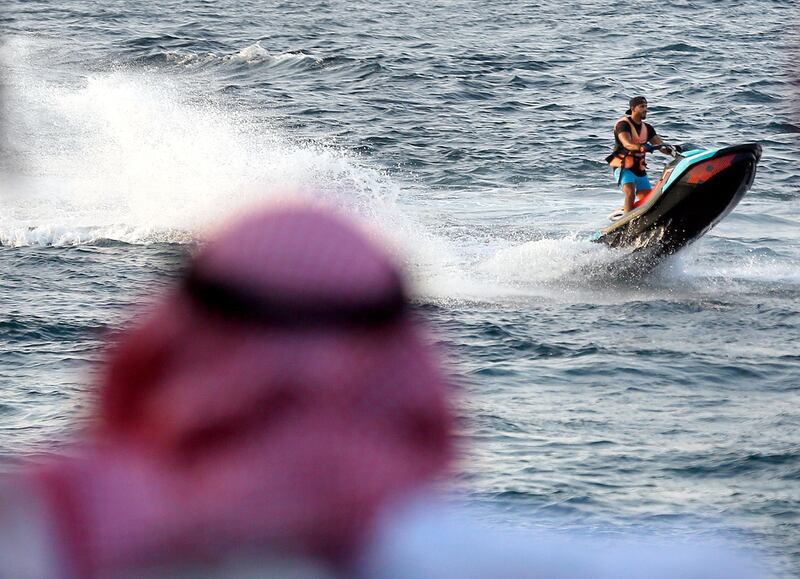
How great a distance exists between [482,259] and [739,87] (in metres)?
20.5

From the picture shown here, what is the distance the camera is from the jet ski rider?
1592 centimetres

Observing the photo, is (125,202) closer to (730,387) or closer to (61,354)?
(61,354)

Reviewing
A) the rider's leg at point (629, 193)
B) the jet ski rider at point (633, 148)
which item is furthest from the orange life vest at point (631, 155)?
the rider's leg at point (629, 193)

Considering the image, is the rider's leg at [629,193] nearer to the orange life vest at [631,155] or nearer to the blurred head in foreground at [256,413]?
the orange life vest at [631,155]

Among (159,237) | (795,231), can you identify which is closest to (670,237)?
(795,231)

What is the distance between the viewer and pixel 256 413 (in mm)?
705

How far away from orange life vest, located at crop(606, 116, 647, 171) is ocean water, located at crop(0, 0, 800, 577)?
1.19 meters

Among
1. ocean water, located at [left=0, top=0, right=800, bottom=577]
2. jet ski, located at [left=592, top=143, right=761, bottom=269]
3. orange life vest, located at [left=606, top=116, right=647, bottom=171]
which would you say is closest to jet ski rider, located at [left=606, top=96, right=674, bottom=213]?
orange life vest, located at [left=606, top=116, right=647, bottom=171]

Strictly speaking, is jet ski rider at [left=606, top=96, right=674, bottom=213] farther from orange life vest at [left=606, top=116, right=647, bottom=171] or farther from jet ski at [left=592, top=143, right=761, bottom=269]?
jet ski at [left=592, top=143, right=761, bottom=269]

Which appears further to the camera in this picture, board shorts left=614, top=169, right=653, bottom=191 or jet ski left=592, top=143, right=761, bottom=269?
board shorts left=614, top=169, right=653, bottom=191

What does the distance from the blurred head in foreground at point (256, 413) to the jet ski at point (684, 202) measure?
1565 centimetres

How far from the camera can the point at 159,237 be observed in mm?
19547

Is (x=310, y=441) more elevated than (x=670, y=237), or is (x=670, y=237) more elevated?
(x=310, y=441)

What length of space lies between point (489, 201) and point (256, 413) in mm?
22645
